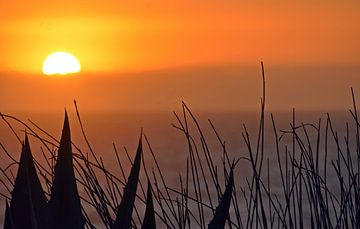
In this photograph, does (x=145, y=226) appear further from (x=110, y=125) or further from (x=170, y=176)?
(x=110, y=125)

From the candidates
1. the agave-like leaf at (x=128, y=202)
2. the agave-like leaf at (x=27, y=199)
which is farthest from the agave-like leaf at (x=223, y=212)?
the agave-like leaf at (x=27, y=199)

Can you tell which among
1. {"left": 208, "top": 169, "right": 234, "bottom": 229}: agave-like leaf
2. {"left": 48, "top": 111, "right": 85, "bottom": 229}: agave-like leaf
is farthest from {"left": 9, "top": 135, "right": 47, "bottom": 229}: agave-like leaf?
{"left": 208, "top": 169, "right": 234, "bottom": 229}: agave-like leaf

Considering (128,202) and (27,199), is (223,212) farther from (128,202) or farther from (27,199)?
(27,199)

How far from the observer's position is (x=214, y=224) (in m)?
1.10

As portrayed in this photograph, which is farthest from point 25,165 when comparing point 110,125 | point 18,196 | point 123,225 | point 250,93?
point 110,125

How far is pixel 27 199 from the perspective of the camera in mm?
1095

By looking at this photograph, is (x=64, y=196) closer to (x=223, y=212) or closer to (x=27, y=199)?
(x=27, y=199)

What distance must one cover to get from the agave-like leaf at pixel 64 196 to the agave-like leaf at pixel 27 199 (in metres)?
0.05

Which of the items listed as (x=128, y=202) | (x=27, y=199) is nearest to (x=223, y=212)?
(x=128, y=202)

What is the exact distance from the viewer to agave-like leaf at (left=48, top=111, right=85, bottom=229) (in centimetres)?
104

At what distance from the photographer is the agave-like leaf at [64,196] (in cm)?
104

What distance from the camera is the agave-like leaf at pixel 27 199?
1.08 metres

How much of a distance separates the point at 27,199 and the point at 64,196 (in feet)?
0.27

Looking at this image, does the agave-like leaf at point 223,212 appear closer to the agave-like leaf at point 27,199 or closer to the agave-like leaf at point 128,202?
the agave-like leaf at point 128,202
